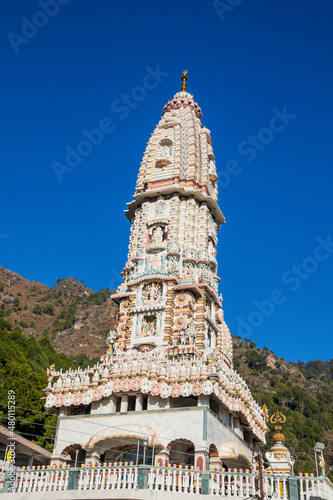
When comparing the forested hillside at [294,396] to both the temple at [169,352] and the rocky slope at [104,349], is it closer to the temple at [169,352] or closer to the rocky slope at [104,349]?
the rocky slope at [104,349]

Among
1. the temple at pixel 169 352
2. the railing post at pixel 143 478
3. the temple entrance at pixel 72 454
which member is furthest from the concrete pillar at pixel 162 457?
Result: the temple entrance at pixel 72 454

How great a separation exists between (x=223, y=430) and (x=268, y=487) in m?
7.54

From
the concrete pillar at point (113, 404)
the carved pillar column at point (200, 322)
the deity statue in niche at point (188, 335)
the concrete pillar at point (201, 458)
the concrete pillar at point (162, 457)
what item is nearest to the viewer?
the concrete pillar at point (201, 458)

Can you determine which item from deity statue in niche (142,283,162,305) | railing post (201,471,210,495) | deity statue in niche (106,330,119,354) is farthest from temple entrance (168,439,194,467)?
deity statue in niche (142,283,162,305)

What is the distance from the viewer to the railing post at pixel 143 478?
2541cm

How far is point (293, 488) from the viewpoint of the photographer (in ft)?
77.2

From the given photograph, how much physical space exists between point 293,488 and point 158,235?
24.4 m

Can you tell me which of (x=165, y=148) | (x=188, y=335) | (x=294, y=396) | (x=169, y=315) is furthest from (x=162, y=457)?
(x=294, y=396)

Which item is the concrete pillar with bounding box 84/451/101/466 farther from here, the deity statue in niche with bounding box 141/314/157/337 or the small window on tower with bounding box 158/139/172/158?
the small window on tower with bounding box 158/139/172/158

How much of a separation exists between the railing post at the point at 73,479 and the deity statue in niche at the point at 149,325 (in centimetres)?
1338

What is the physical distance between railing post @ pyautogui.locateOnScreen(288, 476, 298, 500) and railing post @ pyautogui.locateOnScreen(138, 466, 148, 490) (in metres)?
6.41

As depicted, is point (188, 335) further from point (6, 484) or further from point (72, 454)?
point (6, 484)

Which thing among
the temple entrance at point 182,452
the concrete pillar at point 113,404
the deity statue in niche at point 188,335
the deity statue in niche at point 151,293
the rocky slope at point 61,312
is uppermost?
the rocky slope at point 61,312

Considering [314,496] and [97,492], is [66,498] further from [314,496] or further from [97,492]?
[314,496]
